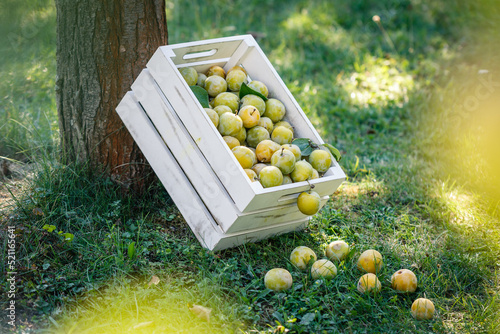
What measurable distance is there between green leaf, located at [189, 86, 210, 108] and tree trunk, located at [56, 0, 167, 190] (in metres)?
0.45

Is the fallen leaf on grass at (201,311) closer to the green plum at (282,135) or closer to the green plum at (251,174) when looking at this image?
the green plum at (251,174)

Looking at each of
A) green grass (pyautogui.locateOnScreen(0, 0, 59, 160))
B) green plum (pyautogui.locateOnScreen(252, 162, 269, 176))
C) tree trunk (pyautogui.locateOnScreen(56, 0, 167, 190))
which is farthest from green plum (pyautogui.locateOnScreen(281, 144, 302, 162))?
green grass (pyautogui.locateOnScreen(0, 0, 59, 160))

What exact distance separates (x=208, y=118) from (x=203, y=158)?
217 millimetres

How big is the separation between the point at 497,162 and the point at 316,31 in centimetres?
277

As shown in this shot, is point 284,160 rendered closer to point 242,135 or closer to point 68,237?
point 242,135

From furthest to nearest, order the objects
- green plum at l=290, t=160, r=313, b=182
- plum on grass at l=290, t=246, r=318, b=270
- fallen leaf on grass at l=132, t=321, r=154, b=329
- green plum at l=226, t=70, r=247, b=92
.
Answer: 1. green plum at l=226, t=70, r=247, b=92
2. plum on grass at l=290, t=246, r=318, b=270
3. green plum at l=290, t=160, r=313, b=182
4. fallen leaf on grass at l=132, t=321, r=154, b=329

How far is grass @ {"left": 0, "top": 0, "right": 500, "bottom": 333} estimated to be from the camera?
7.00 feet

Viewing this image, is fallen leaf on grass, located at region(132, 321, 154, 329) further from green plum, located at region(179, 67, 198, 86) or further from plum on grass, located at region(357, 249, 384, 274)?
green plum, located at region(179, 67, 198, 86)

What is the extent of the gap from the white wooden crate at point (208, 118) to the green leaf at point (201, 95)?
140 mm

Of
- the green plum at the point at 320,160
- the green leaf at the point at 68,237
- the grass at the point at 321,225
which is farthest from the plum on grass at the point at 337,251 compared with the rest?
the green leaf at the point at 68,237

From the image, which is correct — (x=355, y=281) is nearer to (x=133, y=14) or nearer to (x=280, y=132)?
(x=280, y=132)

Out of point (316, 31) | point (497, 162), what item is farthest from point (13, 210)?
point (316, 31)

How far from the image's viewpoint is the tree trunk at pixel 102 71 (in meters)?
2.59

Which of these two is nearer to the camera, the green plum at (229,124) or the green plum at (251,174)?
the green plum at (251,174)
